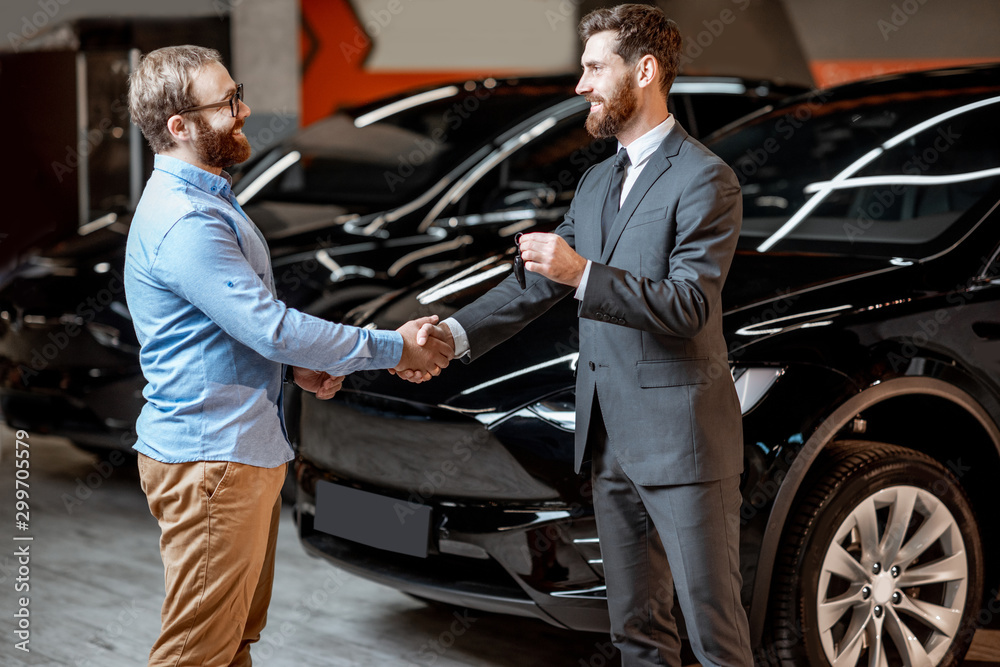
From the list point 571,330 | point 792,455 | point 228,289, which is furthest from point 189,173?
point 792,455

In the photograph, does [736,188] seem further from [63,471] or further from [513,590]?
[63,471]

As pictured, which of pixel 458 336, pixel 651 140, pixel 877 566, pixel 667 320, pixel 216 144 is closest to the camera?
pixel 667 320

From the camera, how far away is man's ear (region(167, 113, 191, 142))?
193 cm

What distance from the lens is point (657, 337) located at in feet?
6.52

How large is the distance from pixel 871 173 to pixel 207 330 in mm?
2071

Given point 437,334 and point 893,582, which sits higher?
A: point 437,334

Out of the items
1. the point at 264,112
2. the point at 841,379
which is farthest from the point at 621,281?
the point at 264,112

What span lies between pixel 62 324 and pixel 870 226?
2.87m

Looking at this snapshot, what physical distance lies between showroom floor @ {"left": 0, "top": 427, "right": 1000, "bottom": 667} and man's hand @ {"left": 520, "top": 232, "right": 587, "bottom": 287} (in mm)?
1392

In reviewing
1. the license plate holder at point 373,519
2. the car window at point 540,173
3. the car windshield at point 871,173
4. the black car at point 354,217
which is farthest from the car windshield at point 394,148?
the license plate holder at point 373,519

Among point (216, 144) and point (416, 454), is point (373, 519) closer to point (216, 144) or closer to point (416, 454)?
point (416, 454)

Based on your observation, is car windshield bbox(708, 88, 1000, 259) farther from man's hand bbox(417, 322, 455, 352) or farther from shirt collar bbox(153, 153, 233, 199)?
shirt collar bbox(153, 153, 233, 199)

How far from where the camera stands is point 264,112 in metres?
7.93

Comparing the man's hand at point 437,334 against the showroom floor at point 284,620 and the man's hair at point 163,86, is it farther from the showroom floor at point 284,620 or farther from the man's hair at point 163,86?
the showroom floor at point 284,620
